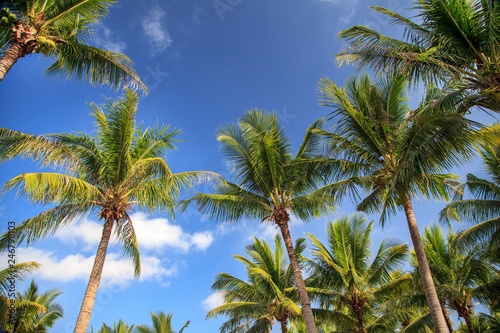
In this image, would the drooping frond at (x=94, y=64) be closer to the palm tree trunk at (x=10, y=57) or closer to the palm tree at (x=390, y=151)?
the palm tree trunk at (x=10, y=57)

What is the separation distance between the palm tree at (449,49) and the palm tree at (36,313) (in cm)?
1606

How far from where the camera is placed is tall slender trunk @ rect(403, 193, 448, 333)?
872 cm

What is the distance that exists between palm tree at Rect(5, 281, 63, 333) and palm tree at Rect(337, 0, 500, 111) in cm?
1606

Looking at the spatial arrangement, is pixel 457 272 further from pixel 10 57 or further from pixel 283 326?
pixel 10 57

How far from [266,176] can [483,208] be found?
8.63 m

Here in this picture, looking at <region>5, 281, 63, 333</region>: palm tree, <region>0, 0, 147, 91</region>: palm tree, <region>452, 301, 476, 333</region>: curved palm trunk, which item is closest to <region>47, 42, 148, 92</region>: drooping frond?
<region>0, 0, 147, 91</region>: palm tree

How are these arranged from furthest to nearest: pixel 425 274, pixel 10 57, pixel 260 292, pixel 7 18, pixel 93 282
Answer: pixel 260 292 → pixel 425 274 → pixel 93 282 → pixel 7 18 → pixel 10 57

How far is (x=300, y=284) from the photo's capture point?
11.6m

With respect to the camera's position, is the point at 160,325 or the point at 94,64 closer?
the point at 94,64

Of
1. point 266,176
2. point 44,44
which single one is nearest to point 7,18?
point 44,44

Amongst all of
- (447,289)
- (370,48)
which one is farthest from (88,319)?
(447,289)

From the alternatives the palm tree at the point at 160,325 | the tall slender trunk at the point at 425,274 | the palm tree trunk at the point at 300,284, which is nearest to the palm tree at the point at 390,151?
the tall slender trunk at the point at 425,274

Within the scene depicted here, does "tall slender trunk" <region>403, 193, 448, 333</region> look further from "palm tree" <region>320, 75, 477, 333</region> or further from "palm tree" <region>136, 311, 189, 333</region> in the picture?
"palm tree" <region>136, 311, 189, 333</region>

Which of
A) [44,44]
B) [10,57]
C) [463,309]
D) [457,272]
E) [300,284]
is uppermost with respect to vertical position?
[44,44]
